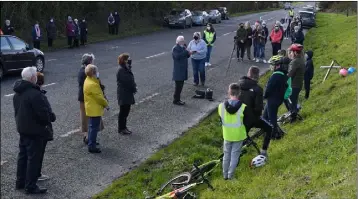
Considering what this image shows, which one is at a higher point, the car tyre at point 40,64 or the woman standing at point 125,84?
the woman standing at point 125,84

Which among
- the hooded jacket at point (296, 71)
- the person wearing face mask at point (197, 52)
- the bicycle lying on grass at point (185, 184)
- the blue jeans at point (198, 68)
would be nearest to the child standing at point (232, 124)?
the bicycle lying on grass at point (185, 184)

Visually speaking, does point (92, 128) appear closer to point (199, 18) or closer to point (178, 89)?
point (178, 89)

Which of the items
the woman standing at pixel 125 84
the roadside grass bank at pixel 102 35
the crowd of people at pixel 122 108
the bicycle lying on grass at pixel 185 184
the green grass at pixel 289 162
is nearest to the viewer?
the green grass at pixel 289 162

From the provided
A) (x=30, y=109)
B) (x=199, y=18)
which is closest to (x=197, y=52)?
(x=30, y=109)

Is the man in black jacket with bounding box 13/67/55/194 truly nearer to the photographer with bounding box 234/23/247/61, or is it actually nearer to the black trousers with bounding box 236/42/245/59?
the photographer with bounding box 234/23/247/61

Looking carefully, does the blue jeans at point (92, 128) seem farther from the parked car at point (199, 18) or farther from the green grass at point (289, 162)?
the parked car at point (199, 18)

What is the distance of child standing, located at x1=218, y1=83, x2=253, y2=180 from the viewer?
286 inches

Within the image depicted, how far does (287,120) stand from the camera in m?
11.1

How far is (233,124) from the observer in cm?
738

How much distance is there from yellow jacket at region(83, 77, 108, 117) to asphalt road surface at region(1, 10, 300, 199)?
903 millimetres

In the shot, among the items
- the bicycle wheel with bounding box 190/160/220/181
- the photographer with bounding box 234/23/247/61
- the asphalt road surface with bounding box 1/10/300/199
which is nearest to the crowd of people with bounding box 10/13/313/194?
the asphalt road surface with bounding box 1/10/300/199

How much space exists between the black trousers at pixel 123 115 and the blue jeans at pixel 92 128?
1191 mm

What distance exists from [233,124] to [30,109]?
3.23 m

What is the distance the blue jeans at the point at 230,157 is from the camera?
7.55 meters
